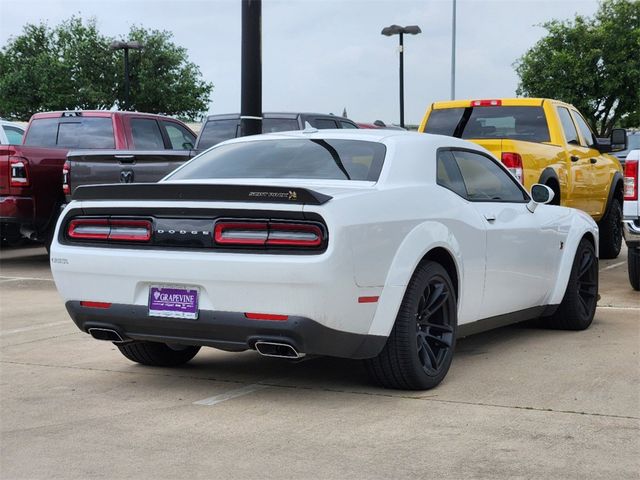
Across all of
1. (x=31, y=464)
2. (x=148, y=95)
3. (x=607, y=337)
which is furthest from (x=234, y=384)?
(x=148, y=95)

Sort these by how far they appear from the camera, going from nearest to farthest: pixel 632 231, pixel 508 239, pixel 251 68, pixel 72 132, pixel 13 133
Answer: pixel 508 239
pixel 632 231
pixel 251 68
pixel 72 132
pixel 13 133

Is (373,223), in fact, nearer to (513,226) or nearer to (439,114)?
(513,226)

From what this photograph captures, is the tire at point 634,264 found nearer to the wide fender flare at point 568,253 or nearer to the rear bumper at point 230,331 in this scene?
the wide fender flare at point 568,253

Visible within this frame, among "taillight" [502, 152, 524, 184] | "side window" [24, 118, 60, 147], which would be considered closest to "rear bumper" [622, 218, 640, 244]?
"taillight" [502, 152, 524, 184]

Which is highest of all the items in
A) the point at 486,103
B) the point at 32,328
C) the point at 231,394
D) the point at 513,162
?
the point at 486,103

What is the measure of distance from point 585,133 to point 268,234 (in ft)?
28.3

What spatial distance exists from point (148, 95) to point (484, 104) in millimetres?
36912

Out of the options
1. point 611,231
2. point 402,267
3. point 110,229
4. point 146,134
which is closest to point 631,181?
point 611,231

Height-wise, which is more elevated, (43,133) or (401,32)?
(401,32)

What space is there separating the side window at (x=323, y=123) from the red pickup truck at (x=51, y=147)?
6.32ft

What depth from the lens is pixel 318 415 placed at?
5258 mm

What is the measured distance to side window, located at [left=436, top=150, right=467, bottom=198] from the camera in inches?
253

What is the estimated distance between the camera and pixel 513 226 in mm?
7031

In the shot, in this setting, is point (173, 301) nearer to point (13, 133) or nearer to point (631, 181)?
point (631, 181)
